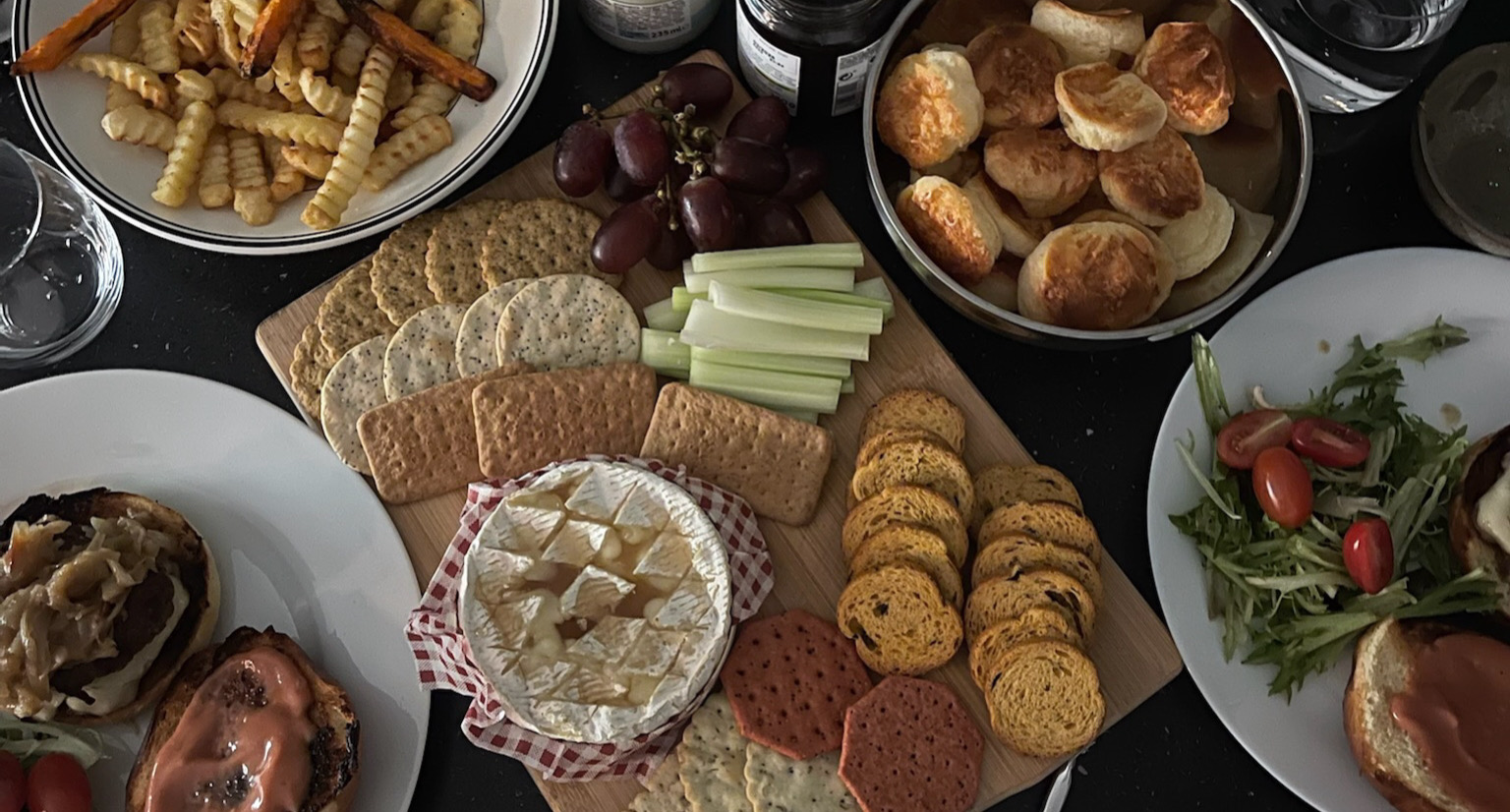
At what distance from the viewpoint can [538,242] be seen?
1.42 meters

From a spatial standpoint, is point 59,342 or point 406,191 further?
point 59,342

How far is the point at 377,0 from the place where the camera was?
140cm

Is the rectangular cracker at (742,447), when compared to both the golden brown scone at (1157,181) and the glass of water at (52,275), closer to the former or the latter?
the golden brown scone at (1157,181)

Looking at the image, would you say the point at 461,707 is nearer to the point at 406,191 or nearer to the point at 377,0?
the point at 406,191

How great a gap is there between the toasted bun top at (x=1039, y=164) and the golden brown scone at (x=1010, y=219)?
0.02m

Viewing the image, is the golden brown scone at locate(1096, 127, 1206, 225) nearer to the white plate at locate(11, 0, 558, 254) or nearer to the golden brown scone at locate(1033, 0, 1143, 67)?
the golden brown scone at locate(1033, 0, 1143, 67)

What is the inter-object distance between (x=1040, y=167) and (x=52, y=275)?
1.26 meters

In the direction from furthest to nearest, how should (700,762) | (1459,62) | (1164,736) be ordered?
(1459,62), (1164,736), (700,762)

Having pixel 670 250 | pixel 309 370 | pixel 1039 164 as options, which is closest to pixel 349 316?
pixel 309 370

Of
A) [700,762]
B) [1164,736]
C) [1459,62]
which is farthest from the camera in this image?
[1459,62]

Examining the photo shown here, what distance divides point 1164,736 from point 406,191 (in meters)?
1.12

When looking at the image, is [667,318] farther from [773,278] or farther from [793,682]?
[793,682]

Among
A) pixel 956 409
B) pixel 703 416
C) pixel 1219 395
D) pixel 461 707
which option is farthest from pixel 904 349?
pixel 461 707

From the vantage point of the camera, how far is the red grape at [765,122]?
4.50 feet
